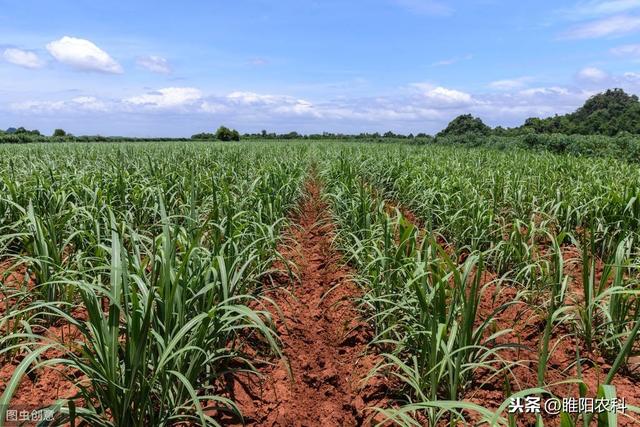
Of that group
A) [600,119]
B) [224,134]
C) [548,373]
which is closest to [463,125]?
[600,119]

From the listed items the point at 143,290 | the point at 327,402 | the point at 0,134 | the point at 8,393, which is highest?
the point at 0,134

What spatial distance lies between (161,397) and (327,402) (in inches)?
38.2

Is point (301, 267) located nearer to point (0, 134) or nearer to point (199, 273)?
point (199, 273)

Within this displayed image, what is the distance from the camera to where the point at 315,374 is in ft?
8.44

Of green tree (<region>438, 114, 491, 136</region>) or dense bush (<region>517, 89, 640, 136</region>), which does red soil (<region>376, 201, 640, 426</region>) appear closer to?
dense bush (<region>517, 89, 640, 136</region>)

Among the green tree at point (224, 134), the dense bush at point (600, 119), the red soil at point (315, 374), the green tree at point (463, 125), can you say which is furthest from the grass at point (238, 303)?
the green tree at point (224, 134)

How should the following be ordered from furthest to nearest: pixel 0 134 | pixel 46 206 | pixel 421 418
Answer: pixel 0 134, pixel 46 206, pixel 421 418

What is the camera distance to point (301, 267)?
4262 mm

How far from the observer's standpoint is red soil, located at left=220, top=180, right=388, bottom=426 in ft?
7.25

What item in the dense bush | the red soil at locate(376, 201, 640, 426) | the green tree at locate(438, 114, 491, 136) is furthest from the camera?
the green tree at locate(438, 114, 491, 136)

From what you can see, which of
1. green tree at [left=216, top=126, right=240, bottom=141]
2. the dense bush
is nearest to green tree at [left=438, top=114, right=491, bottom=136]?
the dense bush

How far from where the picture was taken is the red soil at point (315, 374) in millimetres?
2209

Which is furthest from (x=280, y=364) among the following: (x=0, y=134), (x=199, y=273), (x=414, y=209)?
(x=0, y=134)

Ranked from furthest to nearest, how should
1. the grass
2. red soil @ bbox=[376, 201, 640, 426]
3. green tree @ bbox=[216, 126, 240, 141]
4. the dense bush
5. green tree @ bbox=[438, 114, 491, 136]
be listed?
green tree @ bbox=[216, 126, 240, 141] < green tree @ bbox=[438, 114, 491, 136] < the dense bush < red soil @ bbox=[376, 201, 640, 426] < the grass
